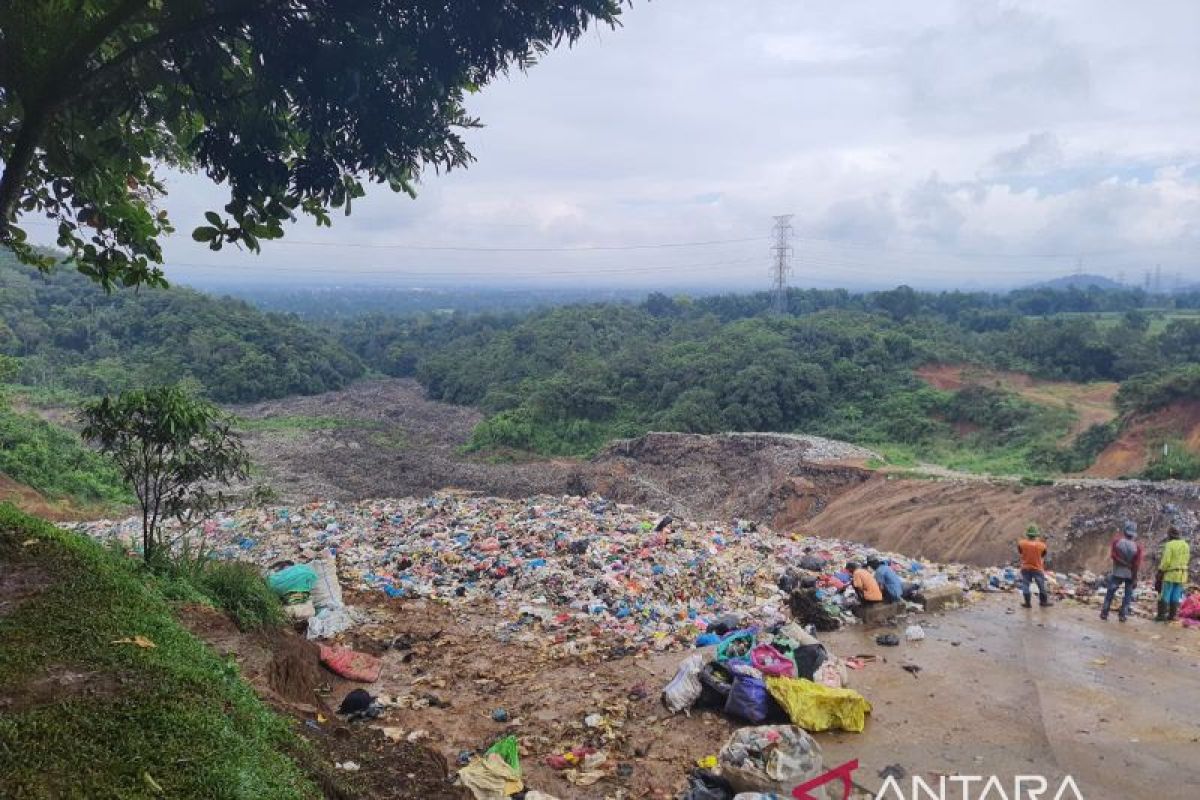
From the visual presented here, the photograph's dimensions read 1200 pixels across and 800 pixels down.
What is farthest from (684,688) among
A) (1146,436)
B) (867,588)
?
(1146,436)

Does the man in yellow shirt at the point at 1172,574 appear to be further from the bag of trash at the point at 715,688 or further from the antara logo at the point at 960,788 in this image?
the bag of trash at the point at 715,688

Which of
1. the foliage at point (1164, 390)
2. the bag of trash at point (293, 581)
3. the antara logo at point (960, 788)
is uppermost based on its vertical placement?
the foliage at point (1164, 390)

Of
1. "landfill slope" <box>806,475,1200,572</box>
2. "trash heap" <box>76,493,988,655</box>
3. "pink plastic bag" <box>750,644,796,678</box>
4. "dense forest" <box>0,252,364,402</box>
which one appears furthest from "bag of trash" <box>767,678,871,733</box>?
"dense forest" <box>0,252,364,402</box>

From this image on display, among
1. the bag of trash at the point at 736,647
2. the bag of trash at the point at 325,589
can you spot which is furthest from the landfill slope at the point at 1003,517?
the bag of trash at the point at 325,589

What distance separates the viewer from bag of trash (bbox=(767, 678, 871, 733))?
5.22 metres

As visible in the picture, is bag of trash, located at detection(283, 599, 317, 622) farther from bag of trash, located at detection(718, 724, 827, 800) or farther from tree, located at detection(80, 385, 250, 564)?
bag of trash, located at detection(718, 724, 827, 800)

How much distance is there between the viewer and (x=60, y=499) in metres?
15.2

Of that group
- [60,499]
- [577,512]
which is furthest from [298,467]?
[577,512]

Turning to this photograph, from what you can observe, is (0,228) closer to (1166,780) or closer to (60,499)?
(1166,780)

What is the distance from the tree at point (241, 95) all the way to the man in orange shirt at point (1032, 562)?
7244 mm

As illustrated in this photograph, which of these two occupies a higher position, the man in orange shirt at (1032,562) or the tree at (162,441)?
the tree at (162,441)

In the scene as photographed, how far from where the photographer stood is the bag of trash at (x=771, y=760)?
450 centimetres

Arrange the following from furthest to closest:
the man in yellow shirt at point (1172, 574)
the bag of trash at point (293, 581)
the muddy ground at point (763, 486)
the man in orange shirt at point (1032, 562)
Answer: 1. the muddy ground at point (763, 486)
2. the man in orange shirt at point (1032, 562)
3. the man in yellow shirt at point (1172, 574)
4. the bag of trash at point (293, 581)

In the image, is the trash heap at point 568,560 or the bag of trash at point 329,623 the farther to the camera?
the trash heap at point 568,560
